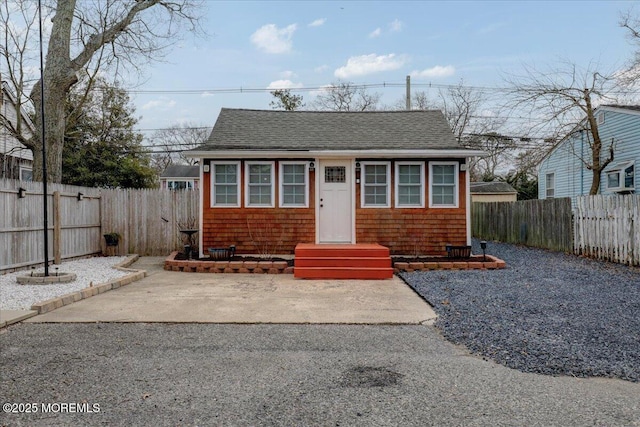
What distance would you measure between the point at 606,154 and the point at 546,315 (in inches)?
486

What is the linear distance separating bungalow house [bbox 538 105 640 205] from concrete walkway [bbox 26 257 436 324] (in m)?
10.5

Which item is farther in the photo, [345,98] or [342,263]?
[345,98]

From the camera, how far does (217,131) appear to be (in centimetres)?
1040

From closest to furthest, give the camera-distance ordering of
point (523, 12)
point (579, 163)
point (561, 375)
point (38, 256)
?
point (561, 375)
point (38, 256)
point (523, 12)
point (579, 163)

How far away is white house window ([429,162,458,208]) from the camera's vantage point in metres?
9.48

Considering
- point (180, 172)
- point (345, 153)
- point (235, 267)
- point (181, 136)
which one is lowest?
point (235, 267)

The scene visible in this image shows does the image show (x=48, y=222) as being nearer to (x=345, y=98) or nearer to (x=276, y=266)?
(x=276, y=266)

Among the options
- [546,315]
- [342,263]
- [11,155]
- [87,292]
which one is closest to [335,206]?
[342,263]

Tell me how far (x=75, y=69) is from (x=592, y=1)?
1326 centimetres

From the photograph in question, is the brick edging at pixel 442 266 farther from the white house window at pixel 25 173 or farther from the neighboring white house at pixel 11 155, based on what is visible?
the white house window at pixel 25 173

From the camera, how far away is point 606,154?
1407 cm

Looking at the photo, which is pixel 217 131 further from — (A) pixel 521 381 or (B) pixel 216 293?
(A) pixel 521 381

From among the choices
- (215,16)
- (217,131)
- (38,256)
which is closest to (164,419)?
(38,256)

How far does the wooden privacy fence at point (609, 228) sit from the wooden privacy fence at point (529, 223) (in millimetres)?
523
